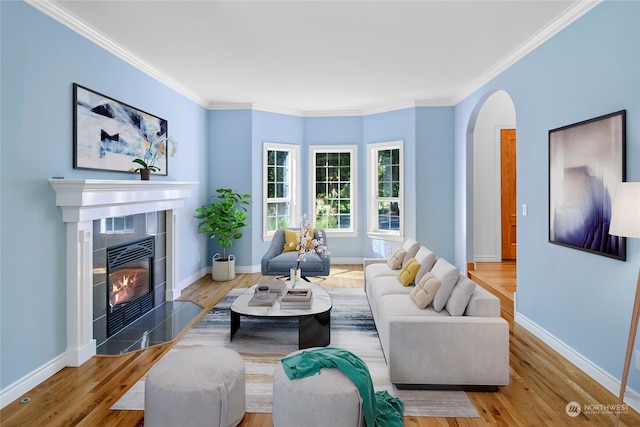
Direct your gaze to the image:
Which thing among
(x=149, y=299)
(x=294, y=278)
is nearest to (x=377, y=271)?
(x=294, y=278)

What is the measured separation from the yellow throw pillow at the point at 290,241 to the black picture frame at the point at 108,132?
7.04 ft

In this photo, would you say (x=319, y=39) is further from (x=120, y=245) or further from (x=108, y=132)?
(x=120, y=245)

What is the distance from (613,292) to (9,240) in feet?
13.6

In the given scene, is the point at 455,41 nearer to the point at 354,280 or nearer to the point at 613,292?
the point at 613,292

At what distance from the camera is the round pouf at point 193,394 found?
7.02 ft

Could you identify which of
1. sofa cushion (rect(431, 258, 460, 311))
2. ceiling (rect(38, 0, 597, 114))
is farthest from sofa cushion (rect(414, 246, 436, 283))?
ceiling (rect(38, 0, 597, 114))

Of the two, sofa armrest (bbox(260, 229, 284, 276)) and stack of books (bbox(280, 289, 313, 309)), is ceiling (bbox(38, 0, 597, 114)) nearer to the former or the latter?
sofa armrest (bbox(260, 229, 284, 276))

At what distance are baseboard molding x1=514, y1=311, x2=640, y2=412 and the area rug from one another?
3.37 feet

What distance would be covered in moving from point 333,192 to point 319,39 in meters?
3.79

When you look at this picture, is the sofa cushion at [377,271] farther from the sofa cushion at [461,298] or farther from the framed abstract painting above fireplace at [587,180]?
the framed abstract painting above fireplace at [587,180]

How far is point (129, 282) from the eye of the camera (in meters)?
4.18

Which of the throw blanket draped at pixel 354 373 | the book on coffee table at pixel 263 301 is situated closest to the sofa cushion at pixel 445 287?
the throw blanket draped at pixel 354 373

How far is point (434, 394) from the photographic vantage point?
106 inches

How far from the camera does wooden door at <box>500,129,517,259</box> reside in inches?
256
